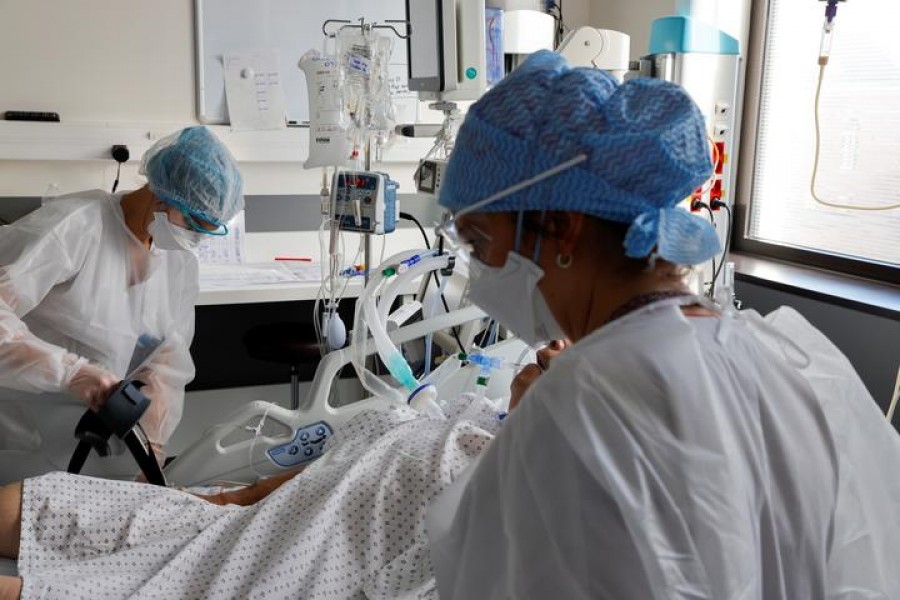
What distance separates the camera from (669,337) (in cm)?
82

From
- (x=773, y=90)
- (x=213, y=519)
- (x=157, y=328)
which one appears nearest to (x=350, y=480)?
(x=213, y=519)

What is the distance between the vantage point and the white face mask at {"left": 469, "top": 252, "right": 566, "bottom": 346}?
946 millimetres

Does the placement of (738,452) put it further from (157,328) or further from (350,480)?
(157,328)

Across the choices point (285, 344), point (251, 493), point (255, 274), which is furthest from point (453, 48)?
point (255, 274)

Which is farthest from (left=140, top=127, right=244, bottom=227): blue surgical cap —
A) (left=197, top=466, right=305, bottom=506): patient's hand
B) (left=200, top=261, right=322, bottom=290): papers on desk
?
(left=200, top=261, right=322, bottom=290): papers on desk

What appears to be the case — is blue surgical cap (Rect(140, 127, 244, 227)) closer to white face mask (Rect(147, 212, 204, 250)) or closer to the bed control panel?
white face mask (Rect(147, 212, 204, 250))

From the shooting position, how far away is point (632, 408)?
798 millimetres

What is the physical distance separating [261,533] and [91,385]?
2.02 feet

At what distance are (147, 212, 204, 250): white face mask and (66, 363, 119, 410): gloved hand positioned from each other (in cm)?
38

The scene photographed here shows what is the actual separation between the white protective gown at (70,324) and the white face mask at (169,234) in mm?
105

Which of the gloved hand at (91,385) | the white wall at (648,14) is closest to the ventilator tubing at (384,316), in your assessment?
the gloved hand at (91,385)

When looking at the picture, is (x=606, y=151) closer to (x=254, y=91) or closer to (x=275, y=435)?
(x=275, y=435)

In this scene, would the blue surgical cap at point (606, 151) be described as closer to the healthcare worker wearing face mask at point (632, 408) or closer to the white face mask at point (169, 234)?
the healthcare worker wearing face mask at point (632, 408)

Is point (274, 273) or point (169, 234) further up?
point (169, 234)
